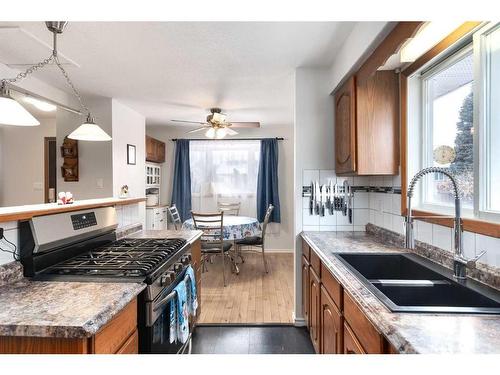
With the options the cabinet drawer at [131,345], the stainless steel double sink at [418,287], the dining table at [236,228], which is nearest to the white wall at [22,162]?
the dining table at [236,228]

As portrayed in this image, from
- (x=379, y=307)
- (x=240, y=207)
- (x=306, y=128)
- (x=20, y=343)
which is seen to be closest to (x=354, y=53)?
(x=306, y=128)

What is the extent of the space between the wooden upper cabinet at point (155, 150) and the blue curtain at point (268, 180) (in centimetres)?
178

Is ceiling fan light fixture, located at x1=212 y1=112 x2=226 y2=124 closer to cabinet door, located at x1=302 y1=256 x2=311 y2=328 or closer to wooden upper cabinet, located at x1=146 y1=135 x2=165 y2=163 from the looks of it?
wooden upper cabinet, located at x1=146 y1=135 x2=165 y2=163

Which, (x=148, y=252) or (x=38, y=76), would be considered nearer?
(x=148, y=252)

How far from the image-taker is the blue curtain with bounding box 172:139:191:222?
5199 mm

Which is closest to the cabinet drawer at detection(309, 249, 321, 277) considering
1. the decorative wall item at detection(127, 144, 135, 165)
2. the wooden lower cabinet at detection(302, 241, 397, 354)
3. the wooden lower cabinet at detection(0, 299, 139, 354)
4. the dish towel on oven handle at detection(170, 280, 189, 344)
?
the wooden lower cabinet at detection(302, 241, 397, 354)

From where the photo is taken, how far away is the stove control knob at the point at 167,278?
1434mm

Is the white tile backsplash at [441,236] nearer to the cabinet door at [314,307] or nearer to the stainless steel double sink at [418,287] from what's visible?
the stainless steel double sink at [418,287]

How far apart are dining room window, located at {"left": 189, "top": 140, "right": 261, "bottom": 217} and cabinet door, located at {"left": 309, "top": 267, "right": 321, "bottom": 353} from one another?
10.5 ft

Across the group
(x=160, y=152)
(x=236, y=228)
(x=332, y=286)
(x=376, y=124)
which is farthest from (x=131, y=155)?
(x=332, y=286)

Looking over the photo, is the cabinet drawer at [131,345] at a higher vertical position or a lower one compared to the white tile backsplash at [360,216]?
lower
